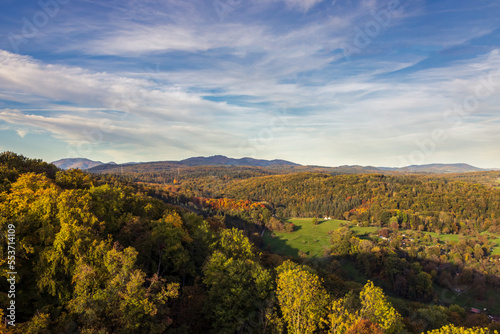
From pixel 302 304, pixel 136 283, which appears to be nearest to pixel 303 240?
pixel 302 304

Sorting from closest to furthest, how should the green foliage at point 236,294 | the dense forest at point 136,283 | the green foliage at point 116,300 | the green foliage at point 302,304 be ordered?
the green foliage at point 116,300, the dense forest at point 136,283, the green foliage at point 302,304, the green foliage at point 236,294

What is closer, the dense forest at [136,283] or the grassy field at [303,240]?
the dense forest at [136,283]

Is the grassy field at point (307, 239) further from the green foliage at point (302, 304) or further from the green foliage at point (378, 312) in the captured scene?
the green foliage at point (378, 312)

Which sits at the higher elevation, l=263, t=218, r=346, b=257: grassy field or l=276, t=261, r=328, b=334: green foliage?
l=276, t=261, r=328, b=334: green foliage

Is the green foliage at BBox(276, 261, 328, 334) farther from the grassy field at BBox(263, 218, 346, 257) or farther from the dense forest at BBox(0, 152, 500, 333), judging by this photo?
the grassy field at BBox(263, 218, 346, 257)

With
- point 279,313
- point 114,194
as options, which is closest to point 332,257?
point 279,313

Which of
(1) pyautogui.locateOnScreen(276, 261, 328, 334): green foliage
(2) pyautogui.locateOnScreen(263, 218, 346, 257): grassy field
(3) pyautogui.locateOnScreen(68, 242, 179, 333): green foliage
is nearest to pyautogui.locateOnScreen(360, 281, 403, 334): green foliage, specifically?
(1) pyautogui.locateOnScreen(276, 261, 328, 334): green foliage

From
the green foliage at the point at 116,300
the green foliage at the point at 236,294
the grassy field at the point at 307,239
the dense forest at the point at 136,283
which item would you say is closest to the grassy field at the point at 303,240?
the grassy field at the point at 307,239

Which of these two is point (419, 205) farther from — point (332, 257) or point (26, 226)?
point (26, 226)
